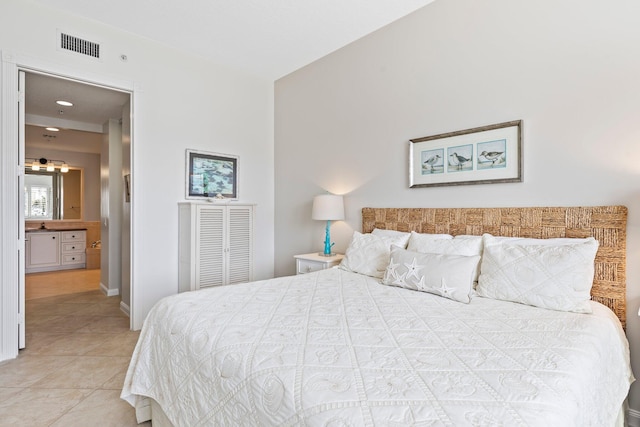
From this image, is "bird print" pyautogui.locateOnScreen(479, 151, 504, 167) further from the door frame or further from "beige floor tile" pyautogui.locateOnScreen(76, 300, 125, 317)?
"beige floor tile" pyautogui.locateOnScreen(76, 300, 125, 317)

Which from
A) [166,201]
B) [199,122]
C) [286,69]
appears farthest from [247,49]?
[166,201]

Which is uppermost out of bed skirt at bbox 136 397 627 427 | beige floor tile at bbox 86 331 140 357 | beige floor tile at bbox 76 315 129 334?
bed skirt at bbox 136 397 627 427

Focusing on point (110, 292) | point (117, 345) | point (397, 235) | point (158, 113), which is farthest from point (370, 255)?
point (110, 292)

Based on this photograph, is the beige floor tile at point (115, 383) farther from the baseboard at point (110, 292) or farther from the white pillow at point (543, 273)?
the baseboard at point (110, 292)

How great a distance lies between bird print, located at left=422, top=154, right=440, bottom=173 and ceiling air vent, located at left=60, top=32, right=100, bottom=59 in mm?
3181

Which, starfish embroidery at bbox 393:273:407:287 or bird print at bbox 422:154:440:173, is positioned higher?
bird print at bbox 422:154:440:173

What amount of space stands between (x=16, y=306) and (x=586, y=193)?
14.0 ft

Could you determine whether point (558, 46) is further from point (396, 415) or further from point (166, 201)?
point (166, 201)

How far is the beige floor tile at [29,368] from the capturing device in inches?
93.3

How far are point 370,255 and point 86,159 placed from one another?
756 cm

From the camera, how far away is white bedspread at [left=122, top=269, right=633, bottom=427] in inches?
36.3

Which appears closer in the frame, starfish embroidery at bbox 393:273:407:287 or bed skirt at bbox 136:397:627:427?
bed skirt at bbox 136:397:627:427

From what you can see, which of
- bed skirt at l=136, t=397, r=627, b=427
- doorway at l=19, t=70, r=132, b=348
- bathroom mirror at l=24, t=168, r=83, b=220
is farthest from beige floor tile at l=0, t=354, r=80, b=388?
bathroom mirror at l=24, t=168, r=83, b=220

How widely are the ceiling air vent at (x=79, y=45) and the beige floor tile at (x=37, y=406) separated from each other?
2.78 metres
